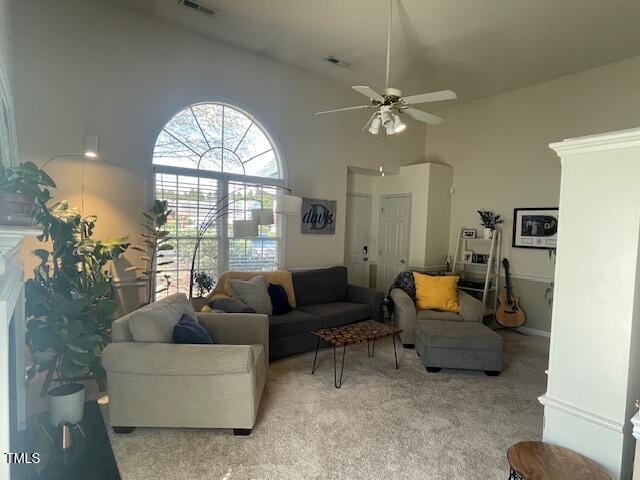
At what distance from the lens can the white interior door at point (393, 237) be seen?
5906mm

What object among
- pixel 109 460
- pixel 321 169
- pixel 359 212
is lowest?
pixel 109 460

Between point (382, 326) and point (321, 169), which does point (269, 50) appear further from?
point (382, 326)

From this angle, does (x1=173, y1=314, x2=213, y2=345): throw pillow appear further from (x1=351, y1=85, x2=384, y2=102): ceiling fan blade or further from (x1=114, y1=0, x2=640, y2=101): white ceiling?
(x1=114, y1=0, x2=640, y2=101): white ceiling

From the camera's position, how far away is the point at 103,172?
3441mm

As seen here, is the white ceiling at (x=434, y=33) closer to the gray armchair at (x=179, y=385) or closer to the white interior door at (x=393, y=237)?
the white interior door at (x=393, y=237)

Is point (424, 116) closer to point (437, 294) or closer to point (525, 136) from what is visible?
point (437, 294)

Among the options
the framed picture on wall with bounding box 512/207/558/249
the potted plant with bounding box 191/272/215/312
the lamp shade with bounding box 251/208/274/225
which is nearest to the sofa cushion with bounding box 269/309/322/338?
the potted plant with bounding box 191/272/215/312

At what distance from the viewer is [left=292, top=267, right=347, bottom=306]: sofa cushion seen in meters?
4.53

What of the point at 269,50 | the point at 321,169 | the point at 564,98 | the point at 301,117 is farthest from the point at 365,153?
the point at 564,98

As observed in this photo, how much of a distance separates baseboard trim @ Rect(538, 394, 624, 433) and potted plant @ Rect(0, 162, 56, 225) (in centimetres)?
243

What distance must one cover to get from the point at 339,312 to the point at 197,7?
3.47 m

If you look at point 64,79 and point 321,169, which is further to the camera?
point 321,169

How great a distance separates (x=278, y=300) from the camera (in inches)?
159

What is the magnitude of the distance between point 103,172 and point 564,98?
220 inches
